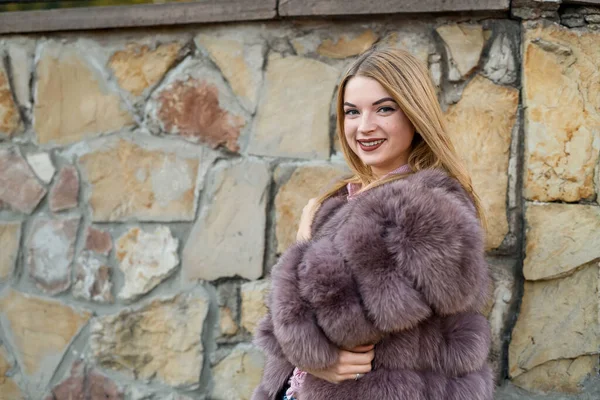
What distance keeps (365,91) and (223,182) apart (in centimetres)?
100

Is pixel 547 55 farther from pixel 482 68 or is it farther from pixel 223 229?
pixel 223 229

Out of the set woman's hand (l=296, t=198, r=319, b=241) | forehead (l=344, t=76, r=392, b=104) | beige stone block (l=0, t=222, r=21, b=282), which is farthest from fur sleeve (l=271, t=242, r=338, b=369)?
beige stone block (l=0, t=222, r=21, b=282)

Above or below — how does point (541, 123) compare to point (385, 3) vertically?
below

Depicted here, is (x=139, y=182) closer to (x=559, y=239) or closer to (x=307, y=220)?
(x=307, y=220)

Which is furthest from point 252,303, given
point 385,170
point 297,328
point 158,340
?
point 297,328

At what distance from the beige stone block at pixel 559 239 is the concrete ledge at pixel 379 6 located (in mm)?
715

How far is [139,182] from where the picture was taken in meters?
2.75

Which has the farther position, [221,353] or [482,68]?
[221,353]

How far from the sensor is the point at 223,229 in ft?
8.64

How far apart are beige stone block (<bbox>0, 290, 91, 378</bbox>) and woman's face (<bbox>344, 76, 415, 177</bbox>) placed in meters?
1.61

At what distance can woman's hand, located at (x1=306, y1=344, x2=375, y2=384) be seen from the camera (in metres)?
1.58

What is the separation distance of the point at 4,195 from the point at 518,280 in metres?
2.23

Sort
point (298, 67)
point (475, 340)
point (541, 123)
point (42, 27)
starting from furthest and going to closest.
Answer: point (42, 27), point (298, 67), point (541, 123), point (475, 340)

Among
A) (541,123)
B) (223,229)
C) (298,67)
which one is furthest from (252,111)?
(541,123)
